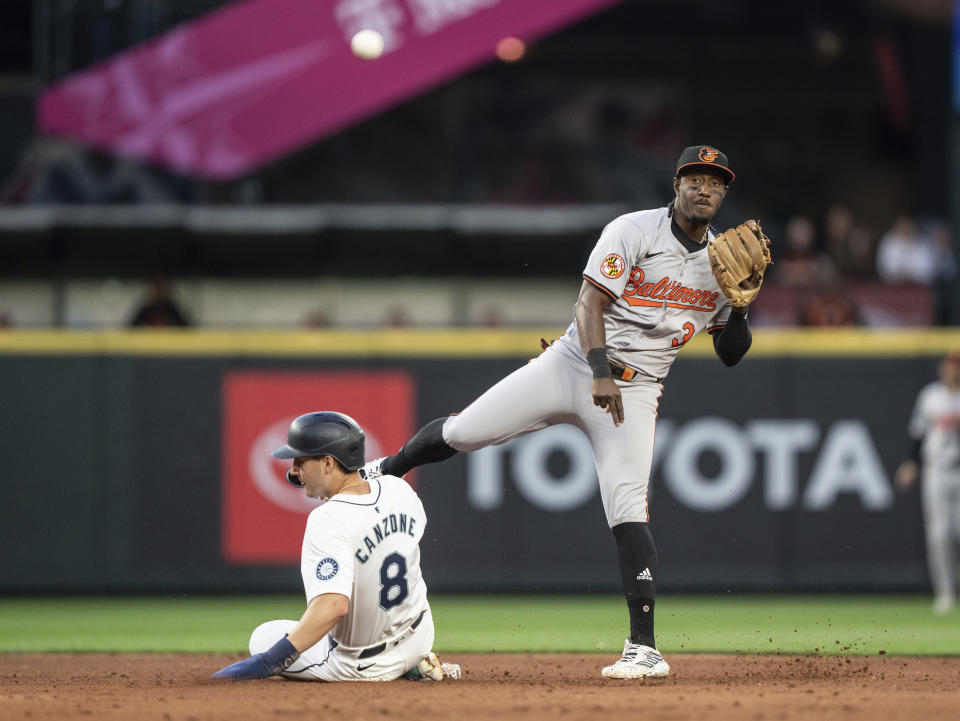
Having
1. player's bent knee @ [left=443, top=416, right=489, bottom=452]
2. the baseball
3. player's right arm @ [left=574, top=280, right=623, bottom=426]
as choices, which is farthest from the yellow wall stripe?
player's right arm @ [left=574, top=280, right=623, bottom=426]

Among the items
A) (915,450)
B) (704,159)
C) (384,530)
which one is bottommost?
(384,530)

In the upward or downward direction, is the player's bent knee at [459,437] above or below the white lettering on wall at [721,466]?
above

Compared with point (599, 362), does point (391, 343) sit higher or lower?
higher

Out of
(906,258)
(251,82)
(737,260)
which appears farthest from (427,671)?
(906,258)

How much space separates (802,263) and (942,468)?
3292 mm

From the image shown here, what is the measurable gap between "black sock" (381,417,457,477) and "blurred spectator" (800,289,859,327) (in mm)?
6549

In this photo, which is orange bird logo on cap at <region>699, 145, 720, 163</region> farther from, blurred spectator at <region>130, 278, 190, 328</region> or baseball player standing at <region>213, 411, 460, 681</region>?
blurred spectator at <region>130, 278, 190, 328</region>

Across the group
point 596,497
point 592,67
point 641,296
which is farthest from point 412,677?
point 592,67

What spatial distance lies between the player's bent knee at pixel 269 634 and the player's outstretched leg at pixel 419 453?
2.53ft

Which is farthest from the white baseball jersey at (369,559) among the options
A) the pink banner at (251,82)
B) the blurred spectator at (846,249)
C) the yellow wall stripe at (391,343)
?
the blurred spectator at (846,249)

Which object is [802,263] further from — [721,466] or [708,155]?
[708,155]

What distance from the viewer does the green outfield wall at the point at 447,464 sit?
36.7ft

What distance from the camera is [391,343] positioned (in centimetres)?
1158

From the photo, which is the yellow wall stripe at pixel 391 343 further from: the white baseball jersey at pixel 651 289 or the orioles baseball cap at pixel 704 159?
the orioles baseball cap at pixel 704 159
